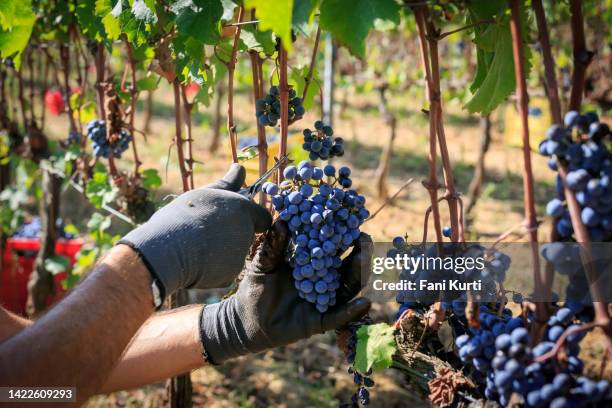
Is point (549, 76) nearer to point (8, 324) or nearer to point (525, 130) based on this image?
point (525, 130)

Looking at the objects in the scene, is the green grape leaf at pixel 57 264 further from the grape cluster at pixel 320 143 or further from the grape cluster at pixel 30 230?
the grape cluster at pixel 320 143

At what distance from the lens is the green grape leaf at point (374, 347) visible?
140 cm

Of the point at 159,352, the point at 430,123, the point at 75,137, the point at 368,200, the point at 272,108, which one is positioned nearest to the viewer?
the point at 430,123

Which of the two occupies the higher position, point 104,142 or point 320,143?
point 104,142

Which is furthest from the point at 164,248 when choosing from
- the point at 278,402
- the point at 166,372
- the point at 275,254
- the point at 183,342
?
the point at 278,402

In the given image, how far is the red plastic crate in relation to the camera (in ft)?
13.4

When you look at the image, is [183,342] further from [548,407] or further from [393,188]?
[393,188]

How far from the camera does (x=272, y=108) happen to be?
1726mm

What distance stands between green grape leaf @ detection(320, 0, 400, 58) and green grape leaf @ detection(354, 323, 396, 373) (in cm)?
66

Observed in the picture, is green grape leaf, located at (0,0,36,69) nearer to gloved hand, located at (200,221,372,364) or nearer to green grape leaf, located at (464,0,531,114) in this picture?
gloved hand, located at (200,221,372,364)

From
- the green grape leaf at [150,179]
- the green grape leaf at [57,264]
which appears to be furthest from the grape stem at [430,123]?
the green grape leaf at [57,264]

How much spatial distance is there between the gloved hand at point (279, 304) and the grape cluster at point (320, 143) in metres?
0.25

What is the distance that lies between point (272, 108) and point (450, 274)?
2.29 ft

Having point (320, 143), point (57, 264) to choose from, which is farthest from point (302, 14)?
point (57, 264)
